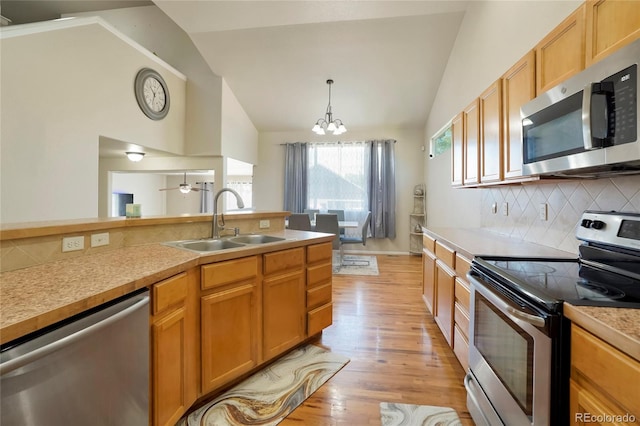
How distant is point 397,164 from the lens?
604cm

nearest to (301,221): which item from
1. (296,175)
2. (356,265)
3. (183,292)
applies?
(356,265)

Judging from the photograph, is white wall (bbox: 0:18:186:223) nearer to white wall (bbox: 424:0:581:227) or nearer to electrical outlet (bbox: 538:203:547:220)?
white wall (bbox: 424:0:581:227)

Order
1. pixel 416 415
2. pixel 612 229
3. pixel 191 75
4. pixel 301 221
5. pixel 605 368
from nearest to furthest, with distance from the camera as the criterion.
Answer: pixel 605 368
pixel 612 229
pixel 416 415
pixel 301 221
pixel 191 75

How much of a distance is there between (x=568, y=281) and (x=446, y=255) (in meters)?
1.00

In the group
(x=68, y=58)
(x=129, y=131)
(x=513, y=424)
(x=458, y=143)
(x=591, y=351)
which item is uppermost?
(x=68, y=58)

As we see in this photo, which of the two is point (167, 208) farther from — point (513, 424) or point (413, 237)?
point (513, 424)

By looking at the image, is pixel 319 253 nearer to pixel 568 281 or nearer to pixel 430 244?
pixel 430 244

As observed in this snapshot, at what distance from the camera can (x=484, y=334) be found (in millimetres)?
1421

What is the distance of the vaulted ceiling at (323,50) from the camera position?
338 centimetres

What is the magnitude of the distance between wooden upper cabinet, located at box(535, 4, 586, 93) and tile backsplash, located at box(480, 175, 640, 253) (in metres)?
0.59

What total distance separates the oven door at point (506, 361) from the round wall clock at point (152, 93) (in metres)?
4.71

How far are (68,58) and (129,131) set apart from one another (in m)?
0.99

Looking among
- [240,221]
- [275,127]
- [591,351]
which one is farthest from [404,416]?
[275,127]

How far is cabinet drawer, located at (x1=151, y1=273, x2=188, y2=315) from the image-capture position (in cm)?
120
